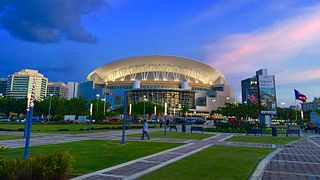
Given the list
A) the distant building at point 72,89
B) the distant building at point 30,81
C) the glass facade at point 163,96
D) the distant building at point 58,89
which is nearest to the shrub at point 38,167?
the distant building at point 30,81

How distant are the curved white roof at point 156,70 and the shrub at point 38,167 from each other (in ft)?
440

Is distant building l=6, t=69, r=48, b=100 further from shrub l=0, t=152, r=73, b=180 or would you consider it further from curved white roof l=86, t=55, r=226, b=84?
curved white roof l=86, t=55, r=226, b=84

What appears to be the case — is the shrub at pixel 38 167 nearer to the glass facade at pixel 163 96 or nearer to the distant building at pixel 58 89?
the glass facade at pixel 163 96

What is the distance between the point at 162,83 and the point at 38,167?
128m

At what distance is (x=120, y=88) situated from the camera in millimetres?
140125

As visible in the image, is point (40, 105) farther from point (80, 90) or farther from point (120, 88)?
point (80, 90)

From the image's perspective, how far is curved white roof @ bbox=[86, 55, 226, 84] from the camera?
477 feet

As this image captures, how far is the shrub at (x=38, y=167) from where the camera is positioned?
20.9 ft

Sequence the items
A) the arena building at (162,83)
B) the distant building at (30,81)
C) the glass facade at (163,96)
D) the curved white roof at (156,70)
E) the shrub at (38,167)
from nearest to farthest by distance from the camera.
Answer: the shrub at (38,167)
the distant building at (30,81)
the glass facade at (163,96)
the arena building at (162,83)
the curved white roof at (156,70)

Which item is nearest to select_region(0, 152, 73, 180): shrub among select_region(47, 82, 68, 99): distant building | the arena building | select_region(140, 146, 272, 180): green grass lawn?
select_region(140, 146, 272, 180): green grass lawn

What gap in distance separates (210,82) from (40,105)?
10203 cm

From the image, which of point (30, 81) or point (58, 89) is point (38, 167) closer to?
point (30, 81)

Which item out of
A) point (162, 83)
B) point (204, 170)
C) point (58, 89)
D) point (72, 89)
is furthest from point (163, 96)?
point (204, 170)

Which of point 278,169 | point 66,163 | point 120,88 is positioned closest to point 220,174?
point 278,169
